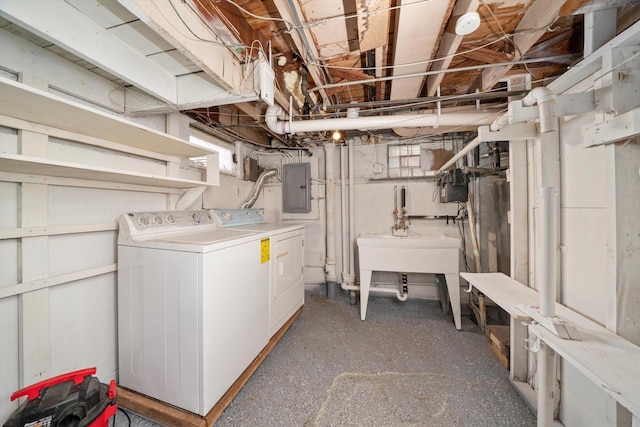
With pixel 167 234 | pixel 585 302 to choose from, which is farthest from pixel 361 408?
pixel 167 234

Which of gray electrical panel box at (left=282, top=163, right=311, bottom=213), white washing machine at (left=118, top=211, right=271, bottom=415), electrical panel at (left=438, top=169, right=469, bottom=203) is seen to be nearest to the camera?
white washing machine at (left=118, top=211, right=271, bottom=415)

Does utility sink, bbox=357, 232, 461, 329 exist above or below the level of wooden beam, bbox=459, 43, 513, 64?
below

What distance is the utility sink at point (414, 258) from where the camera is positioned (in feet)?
7.54

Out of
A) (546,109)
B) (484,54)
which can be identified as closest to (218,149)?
(484,54)

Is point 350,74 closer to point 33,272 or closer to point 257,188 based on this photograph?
point 257,188

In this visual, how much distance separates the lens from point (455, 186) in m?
2.48

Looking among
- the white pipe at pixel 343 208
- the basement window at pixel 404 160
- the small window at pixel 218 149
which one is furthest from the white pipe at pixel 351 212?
the small window at pixel 218 149

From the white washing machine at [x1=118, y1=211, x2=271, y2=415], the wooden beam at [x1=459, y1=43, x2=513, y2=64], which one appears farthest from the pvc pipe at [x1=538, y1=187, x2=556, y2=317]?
the white washing machine at [x1=118, y1=211, x2=271, y2=415]

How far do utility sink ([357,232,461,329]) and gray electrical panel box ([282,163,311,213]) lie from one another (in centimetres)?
109

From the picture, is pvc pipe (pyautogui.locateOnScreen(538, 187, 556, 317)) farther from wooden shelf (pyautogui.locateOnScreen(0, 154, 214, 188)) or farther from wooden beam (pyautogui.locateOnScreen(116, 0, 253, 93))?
wooden shelf (pyautogui.locateOnScreen(0, 154, 214, 188))

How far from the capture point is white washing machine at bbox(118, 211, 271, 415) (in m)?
1.16

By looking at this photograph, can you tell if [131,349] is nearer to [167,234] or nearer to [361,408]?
[167,234]

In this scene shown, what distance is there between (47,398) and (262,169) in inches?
111

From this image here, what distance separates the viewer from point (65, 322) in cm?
123
